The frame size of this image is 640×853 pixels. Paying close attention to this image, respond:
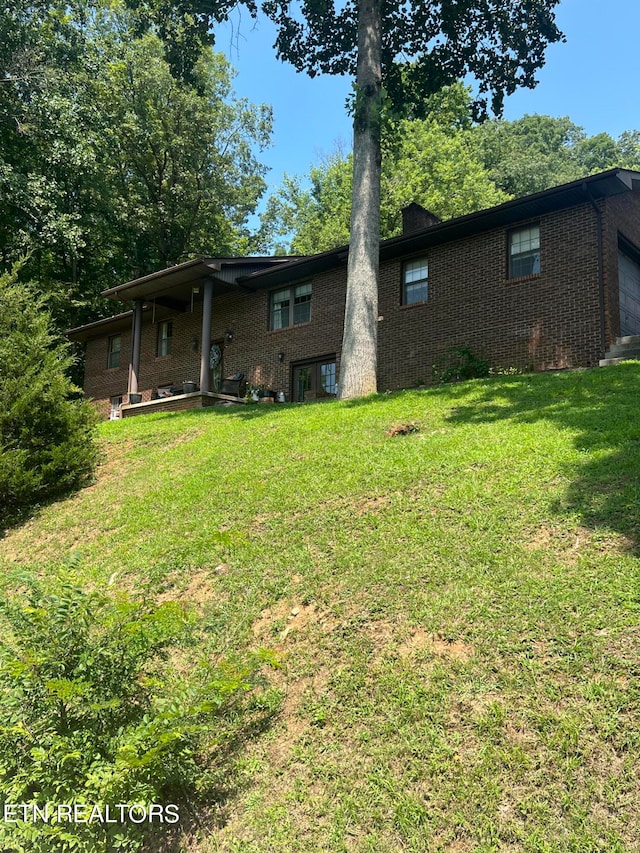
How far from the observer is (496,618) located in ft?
13.2

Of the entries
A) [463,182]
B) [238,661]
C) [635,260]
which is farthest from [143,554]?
[463,182]

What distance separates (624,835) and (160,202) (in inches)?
1279

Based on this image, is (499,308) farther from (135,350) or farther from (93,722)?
(93,722)

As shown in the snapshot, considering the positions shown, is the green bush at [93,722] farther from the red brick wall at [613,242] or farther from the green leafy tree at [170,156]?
the green leafy tree at [170,156]

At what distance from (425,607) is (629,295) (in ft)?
39.7

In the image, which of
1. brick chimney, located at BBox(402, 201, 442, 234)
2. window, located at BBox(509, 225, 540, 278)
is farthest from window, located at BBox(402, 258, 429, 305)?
window, located at BBox(509, 225, 540, 278)

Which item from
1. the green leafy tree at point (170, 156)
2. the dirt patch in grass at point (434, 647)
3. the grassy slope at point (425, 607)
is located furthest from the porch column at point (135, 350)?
the dirt patch in grass at point (434, 647)

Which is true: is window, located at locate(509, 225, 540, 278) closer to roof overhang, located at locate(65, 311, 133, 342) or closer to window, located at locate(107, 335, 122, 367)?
roof overhang, located at locate(65, 311, 133, 342)

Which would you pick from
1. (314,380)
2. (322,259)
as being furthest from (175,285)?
(314,380)

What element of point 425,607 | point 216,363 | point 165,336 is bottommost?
point 425,607

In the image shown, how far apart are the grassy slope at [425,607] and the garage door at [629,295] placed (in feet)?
19.3

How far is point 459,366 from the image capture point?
1394 cm

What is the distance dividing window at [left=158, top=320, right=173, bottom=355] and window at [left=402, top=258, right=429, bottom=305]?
372 inches

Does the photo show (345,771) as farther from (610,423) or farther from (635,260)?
(635,260)
